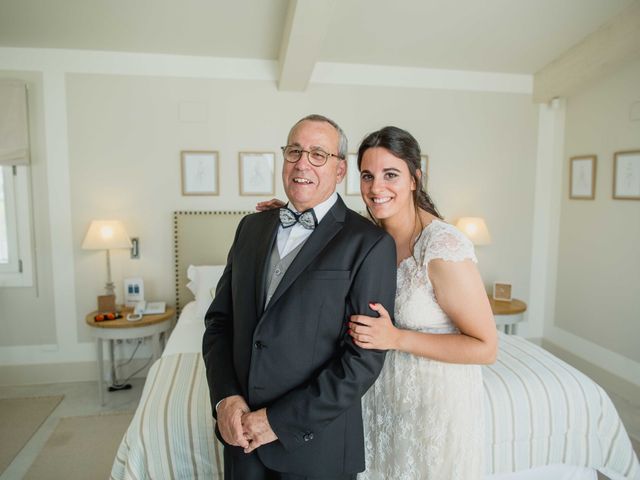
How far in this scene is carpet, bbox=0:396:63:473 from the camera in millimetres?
2955

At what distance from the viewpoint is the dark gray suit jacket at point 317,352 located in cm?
128

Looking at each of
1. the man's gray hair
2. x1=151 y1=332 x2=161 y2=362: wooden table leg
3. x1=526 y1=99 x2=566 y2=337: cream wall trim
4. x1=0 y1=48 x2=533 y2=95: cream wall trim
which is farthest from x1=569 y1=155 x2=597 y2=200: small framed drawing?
x1=151 y1=332 x2=161 y2=362: wooden table leg

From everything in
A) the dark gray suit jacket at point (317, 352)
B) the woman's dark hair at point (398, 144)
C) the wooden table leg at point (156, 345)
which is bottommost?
the wooden table leg at point (156, 345)

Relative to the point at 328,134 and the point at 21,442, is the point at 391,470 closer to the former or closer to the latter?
the point at 328,134

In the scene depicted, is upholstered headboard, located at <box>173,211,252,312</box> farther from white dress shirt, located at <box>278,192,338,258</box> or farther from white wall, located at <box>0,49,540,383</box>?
white dress shirt, located at <box>278,192,338,258</box>

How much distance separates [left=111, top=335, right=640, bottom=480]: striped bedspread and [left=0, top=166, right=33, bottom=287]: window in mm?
2333

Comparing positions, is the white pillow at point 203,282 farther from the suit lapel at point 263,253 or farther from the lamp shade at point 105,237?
the suit lapel at point 263,253

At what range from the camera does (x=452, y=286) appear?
58.4 inches

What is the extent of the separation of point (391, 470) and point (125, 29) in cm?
356

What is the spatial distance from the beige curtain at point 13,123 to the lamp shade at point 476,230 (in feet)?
13.0

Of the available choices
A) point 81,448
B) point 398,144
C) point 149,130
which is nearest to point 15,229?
point 149,130

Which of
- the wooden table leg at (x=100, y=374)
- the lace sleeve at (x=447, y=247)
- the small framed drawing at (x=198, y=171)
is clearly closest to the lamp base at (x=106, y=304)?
the wooden table leg at (x=100, y=374)

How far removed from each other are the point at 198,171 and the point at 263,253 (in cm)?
287

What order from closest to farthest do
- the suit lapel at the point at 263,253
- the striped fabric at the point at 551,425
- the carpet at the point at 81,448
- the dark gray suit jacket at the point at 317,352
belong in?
the dark gray suit jacket at the point at 317,352
the suit lapel at the point at 263,253
the striped fabric at the point at 551,425
the carpet at the point at 81,448
